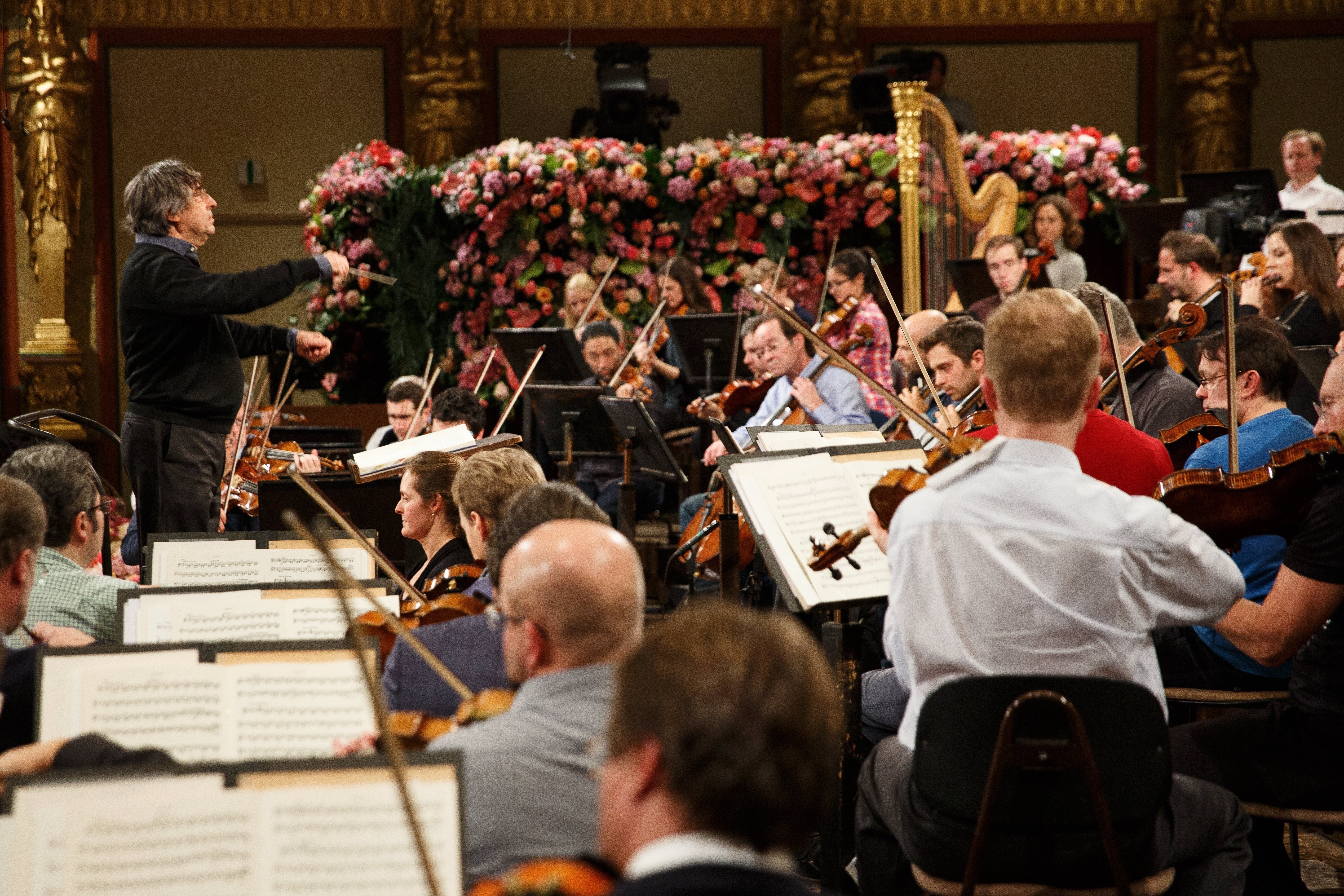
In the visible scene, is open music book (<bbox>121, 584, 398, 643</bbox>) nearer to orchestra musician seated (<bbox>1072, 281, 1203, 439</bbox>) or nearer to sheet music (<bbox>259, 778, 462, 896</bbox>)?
sheet music (<bbox>259, 778, 462, 896</bbox>)

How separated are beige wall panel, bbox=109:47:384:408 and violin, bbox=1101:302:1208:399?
270 inches

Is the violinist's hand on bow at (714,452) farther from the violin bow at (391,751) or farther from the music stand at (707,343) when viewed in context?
the violin bow at (391,751)

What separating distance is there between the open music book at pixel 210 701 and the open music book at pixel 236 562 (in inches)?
39.6

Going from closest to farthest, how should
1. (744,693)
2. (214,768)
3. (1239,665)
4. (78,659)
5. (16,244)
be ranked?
(744,693), (214,768), (78,659), (1239,665), (16,244)

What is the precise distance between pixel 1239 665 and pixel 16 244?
8.78 m

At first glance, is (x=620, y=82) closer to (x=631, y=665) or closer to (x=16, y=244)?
(x=16, y=244)

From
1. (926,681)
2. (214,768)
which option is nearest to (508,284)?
(926,681)

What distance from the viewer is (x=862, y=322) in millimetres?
5617

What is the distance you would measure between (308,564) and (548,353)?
133 inches

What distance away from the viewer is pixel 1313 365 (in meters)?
4.11

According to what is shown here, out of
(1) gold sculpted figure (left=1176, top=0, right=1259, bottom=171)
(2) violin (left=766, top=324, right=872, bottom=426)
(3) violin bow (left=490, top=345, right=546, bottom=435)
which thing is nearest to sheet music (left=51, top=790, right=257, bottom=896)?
(3) violin bow (left=490, top=345, right=546, bottom=435)

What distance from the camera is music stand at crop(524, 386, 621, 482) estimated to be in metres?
5.78

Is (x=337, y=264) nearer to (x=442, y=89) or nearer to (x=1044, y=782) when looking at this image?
(x=1044, y=782)

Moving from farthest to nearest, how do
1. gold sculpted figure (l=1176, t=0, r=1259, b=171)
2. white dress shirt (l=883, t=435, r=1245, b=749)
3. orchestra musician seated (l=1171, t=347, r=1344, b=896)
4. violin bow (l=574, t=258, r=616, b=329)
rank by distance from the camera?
gold sculpted figure (l=1176, t=0, r=1259, b=171) → violin bow (l=574, t=258, r=616, b=329) → orchestra musician seated (l=1171, t=347, r=1344, b=896) → white dress shirt (l=883, t=435, r=1245, b=749)
